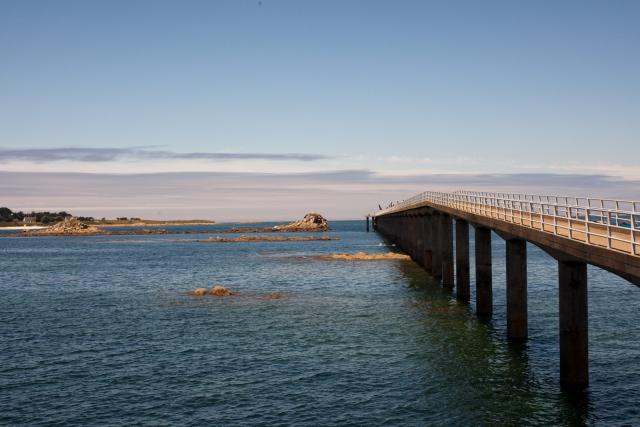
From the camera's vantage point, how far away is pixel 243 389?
28.5 metres

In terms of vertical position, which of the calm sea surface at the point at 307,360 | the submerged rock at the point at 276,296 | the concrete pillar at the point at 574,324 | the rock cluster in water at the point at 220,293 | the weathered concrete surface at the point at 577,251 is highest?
the weathered concrete surface at the point at 577,251

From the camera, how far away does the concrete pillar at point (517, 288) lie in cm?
3628

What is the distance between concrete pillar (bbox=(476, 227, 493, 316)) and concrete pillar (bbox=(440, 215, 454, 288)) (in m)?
15.1

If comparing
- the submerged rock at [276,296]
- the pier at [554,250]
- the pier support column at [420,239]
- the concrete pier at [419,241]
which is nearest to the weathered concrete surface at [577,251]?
the pier at [554,250]

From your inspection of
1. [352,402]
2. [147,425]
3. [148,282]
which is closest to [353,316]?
[352,402]

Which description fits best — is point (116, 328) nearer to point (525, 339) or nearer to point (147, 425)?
point (147, 425)

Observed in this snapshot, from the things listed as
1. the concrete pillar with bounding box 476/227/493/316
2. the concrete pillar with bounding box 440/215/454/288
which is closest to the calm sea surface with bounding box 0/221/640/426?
the concrete pillar with bounding box 476/227/493/316

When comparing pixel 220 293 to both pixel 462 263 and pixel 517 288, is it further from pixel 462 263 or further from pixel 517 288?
pixel 517 288

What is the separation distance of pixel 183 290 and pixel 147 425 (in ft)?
134

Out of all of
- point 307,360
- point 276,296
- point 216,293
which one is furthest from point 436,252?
point 307,360

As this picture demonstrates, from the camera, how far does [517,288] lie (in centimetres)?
3631

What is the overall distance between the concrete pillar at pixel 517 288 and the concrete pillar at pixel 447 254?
23.5 metres

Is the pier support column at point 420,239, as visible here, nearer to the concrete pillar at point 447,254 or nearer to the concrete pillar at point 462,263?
the concrete pillar at point 447,254

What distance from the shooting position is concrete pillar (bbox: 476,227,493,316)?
44.7 metres
